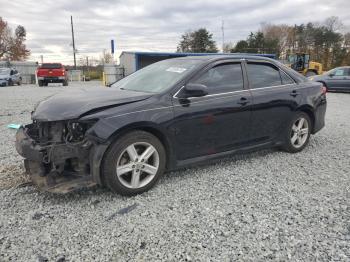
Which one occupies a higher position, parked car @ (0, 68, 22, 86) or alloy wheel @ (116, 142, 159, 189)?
parked car @ (0, 68, 22, 86)

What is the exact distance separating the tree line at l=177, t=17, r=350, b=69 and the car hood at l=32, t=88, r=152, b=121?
44821 millimetres

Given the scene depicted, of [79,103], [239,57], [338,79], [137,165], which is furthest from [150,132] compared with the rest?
[338,79]

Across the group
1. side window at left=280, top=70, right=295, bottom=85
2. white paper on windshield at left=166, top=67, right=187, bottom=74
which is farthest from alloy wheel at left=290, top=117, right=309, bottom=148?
white paper on windshield at left=166, top=67, right=187, bottom=74

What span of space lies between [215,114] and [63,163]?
188 centimetres

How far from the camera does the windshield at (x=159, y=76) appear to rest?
→ 378cm

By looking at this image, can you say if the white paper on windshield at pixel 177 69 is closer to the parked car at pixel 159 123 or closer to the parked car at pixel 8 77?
the parked car at pixel 159 123

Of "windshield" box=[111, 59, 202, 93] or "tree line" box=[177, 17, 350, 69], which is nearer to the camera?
"windshield" box=[111, 59, 202, 93]

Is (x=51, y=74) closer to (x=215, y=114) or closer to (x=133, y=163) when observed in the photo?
(x=215, y=114)

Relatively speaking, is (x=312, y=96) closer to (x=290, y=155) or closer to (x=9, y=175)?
(x=290, y=155)

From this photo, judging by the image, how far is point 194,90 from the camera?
355 centimetres

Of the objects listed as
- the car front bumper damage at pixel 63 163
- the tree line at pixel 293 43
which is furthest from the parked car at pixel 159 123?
the tree line at pixel 293 43

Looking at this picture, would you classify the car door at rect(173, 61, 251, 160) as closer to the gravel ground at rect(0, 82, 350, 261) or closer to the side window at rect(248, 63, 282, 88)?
the side window at rect(248, 63, 282, 88)

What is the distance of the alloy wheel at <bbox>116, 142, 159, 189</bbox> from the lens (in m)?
3.26

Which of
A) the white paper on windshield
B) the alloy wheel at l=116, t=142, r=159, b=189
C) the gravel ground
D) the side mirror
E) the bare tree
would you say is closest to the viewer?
the gravel ground
